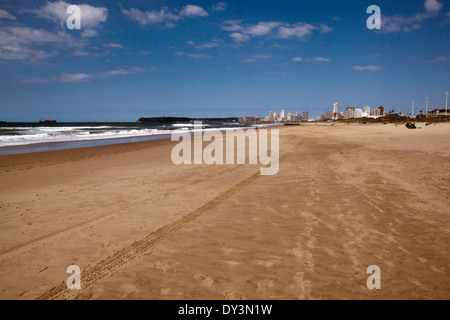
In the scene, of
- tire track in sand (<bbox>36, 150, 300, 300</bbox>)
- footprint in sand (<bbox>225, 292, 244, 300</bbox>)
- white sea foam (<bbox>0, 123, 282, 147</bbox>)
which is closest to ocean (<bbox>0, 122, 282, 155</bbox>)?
white sea foam (<bbox>0, 123, 282, 147</bbox>)

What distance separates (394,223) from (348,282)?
7.97 feet

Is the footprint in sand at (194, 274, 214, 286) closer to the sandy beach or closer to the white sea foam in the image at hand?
the sandy beach

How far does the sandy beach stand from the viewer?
121 inches


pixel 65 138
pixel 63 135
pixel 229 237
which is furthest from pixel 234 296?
pixel 63 135

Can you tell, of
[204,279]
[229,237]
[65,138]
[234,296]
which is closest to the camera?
[234,296]

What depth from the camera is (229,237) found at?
14.3ft

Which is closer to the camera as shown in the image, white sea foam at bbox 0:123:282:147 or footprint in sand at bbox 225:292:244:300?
footprint in sand at bbox 225:292:244:300

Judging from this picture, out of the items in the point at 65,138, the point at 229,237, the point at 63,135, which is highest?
the point at 63,135

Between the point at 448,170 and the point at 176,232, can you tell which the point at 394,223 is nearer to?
the point at 176,232

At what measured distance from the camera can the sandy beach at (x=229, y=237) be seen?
10.1ft

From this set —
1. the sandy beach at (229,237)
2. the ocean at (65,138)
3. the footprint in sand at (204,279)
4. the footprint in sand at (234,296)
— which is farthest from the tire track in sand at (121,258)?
the ocean at (65,138)

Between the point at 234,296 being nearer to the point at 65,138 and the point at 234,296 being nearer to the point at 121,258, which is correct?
the point at 121,258

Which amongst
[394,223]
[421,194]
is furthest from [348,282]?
[421,194]

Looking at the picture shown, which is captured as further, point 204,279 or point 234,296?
point 204,279
